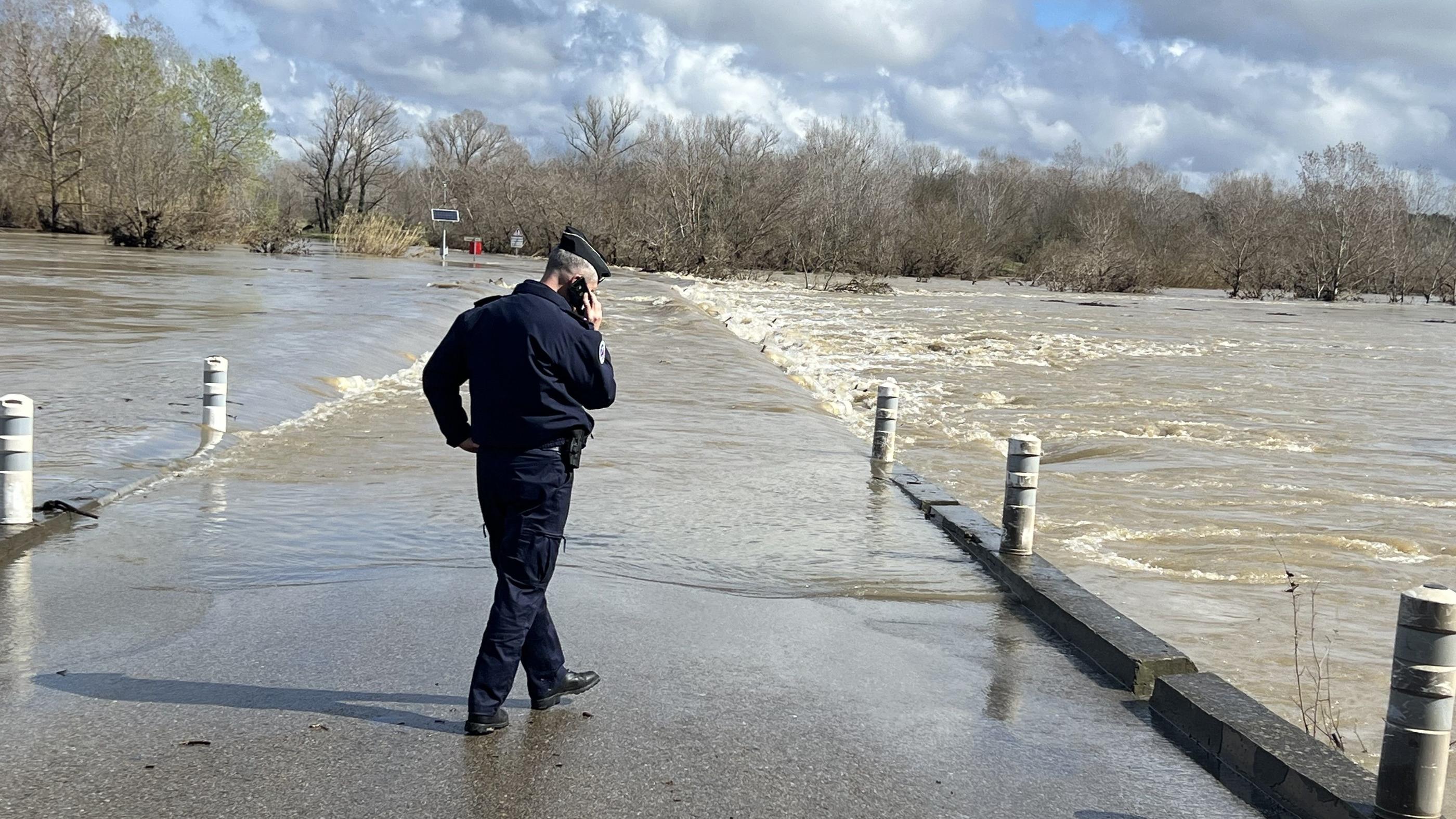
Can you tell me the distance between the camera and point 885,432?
44.7ft

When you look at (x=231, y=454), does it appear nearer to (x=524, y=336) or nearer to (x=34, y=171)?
(x=524, y=336)

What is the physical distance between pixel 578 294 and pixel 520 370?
420 mm

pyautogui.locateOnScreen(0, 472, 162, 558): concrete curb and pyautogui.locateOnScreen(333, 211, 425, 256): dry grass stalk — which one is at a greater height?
pyautogui.locateOnScreen(333, 211, 425, 256): dry grass stalk

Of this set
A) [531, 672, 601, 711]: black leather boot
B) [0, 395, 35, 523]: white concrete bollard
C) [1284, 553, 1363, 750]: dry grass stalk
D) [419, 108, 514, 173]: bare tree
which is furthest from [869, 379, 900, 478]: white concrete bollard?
[419, 108, 514, 173]: bare tree

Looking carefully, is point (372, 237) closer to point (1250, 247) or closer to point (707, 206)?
point (707, 206)

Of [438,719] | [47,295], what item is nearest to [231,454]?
[438,719]

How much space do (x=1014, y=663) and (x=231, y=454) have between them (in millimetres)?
8714

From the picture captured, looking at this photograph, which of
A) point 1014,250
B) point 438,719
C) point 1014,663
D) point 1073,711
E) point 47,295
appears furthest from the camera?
point 1014,250

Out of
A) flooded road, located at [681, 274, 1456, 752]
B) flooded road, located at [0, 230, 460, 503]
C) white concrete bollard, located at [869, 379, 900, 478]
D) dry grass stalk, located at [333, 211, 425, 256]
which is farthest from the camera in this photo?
dry grass stalk, located at [333, 211, 425, 256]

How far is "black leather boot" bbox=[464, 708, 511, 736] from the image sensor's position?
203 inches

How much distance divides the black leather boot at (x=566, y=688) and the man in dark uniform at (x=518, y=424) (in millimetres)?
287

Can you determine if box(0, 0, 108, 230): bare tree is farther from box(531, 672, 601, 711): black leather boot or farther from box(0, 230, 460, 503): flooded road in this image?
box(531, 672, 601, 711): black leather boot

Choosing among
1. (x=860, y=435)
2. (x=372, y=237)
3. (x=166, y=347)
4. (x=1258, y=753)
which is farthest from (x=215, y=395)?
(x=372, y=237)

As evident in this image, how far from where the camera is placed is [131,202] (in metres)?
57.0
